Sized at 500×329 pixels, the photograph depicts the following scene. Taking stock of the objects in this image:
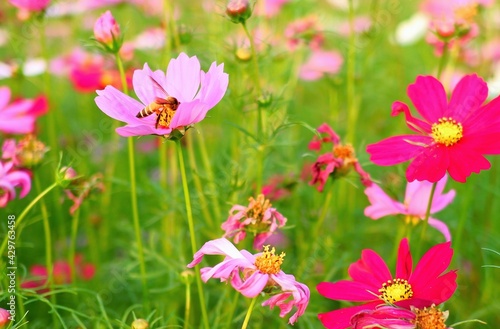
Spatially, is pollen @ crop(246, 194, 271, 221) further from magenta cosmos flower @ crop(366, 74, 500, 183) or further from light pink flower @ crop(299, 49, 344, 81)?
light pink flower @ crop(299, 49, 344, 81)

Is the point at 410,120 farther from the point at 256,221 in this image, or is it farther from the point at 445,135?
the point at 256,221

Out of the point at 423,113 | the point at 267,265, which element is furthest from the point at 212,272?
the point at 423,113

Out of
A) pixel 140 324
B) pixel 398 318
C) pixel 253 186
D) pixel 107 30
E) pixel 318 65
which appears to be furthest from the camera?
pixel 318 65

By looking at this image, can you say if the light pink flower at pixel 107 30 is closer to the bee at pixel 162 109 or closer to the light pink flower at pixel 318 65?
the bee at pixel 162 109

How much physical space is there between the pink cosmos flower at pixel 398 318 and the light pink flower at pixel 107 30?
461 mm

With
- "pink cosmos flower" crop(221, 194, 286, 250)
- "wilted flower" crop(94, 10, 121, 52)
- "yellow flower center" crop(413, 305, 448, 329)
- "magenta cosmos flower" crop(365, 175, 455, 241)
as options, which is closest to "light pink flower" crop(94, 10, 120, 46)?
"wilted flower" crop(94, 10, 121, 52)

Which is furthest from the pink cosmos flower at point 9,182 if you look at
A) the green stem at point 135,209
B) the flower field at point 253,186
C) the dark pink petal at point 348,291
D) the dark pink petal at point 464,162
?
the dark pink petal at point 464,162

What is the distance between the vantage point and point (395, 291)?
2.25 feet

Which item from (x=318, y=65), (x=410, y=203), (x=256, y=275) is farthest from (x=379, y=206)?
(x=318, y=65)

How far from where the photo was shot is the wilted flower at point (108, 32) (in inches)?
33.7

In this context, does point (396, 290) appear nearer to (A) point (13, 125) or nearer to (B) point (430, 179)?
(B) point (430, 179)

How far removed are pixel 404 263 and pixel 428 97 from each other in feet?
0.64

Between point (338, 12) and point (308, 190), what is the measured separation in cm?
145

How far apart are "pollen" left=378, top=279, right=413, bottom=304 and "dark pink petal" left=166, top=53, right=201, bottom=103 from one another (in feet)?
0.96
